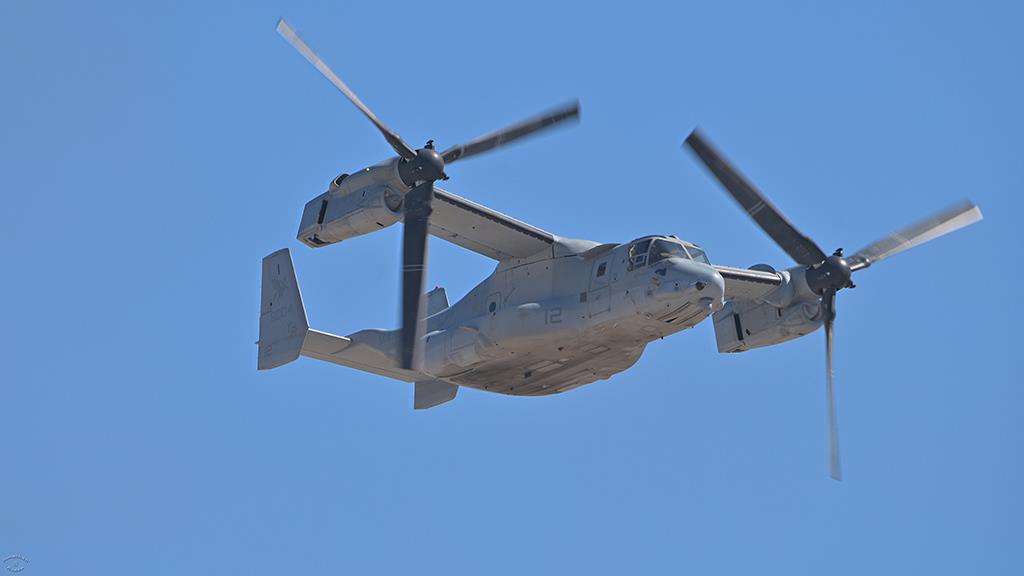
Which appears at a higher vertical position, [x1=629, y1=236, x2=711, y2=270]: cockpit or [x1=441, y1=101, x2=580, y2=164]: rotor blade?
[x1=441, y1=101, x2=580, y2=164]: rotor blade

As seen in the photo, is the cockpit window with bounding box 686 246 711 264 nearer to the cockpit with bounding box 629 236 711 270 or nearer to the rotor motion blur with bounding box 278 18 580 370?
the cockpit with bounding box 629 236 711 270

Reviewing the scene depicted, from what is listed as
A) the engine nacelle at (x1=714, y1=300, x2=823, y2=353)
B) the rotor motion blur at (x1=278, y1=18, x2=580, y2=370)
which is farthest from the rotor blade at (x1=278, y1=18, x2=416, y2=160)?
the engine nacelle at (x1=714, y1=300, x2=823, y2=353)

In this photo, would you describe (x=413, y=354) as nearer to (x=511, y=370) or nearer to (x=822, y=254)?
(x=511, y=370)

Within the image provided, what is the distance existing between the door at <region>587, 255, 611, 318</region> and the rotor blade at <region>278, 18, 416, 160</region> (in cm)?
402

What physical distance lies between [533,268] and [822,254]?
635cm

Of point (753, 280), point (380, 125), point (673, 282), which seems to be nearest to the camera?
point (673, 282)

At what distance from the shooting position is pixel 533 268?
1180 inches

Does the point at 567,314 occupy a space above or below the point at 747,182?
below

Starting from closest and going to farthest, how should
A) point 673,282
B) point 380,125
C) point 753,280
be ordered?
1. point 673,282
2. point 380,125
3. point 753,280

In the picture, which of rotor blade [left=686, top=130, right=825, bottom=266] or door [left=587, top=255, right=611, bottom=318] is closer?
door [left=587, top=255, right=611, bottom=318]

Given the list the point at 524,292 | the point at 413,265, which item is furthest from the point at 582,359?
the point at 413,265

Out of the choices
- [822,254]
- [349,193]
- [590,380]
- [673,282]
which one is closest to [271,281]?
[349,193]

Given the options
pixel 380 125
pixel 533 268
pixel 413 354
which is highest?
pixel 380 125

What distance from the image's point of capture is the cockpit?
27938 millimetres
